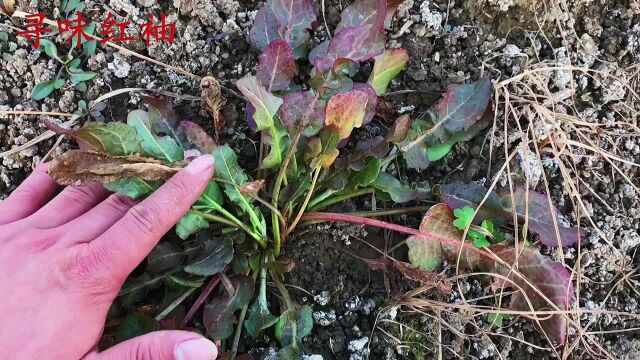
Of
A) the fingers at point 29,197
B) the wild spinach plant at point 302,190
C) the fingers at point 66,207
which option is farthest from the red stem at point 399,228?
the fingers at point 29,197

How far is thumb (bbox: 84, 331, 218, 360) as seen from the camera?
1308 mm

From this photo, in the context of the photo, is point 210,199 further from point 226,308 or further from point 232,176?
point 226,308

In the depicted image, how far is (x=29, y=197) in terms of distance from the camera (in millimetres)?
1575

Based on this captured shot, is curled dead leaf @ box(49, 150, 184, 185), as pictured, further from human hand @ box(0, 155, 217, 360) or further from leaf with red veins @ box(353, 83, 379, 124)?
leaf with red veins @ box(353, 83, 379, 124)

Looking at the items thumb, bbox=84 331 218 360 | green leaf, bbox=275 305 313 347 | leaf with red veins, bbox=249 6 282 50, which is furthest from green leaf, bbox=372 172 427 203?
thumb, bbox=84 331 218 360

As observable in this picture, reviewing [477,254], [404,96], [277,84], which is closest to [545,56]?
[404,96]

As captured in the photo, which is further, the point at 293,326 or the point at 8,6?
the point at 8,6

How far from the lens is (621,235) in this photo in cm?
171

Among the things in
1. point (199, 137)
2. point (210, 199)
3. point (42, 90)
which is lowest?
point (210, 199)

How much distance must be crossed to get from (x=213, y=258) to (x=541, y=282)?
0.76 m

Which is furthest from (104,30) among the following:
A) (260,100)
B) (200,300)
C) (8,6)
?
(200,300)

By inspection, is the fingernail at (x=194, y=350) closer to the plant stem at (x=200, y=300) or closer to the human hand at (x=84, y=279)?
the human hand at (x=84, y=279)

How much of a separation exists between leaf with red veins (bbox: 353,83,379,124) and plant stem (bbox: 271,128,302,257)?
165 millimetres

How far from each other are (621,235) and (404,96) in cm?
65
